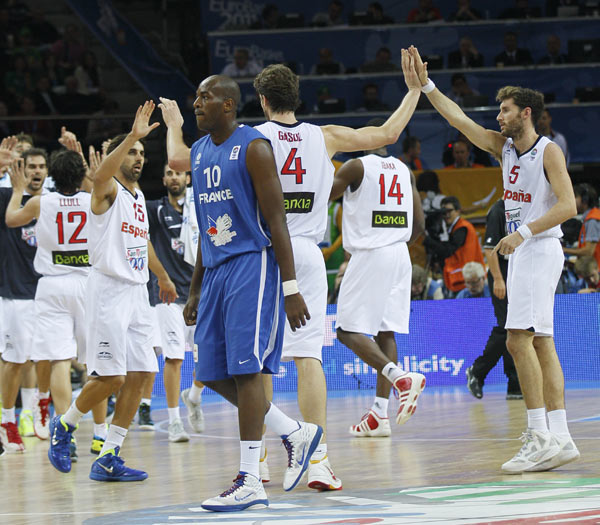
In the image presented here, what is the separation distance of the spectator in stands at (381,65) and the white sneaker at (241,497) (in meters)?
12.9

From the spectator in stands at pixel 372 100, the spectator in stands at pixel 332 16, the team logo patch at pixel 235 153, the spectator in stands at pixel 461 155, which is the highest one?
the spectator in stands at pixel 332 16

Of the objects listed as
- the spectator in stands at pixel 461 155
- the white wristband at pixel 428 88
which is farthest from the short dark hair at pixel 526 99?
the spectator in stands at pixel 461 155

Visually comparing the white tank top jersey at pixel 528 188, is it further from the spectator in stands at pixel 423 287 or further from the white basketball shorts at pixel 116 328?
the spectator in stands at pixel 423 287

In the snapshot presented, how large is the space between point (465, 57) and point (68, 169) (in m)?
10.6

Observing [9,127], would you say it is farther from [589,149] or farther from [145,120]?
[145,120]

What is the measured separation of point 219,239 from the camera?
217 inches

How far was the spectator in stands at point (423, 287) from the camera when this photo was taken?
13484 mm

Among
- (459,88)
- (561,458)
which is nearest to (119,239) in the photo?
(561,458)

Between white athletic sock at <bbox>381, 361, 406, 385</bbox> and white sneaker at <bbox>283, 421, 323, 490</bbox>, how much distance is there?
84.2 inches

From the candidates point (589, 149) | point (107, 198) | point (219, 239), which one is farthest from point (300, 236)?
point (589, 149)

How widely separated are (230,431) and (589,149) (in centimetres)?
924

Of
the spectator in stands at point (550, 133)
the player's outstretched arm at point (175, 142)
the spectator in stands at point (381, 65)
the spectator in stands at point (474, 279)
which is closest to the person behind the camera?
the player's outstretched arm at point (175, 142)

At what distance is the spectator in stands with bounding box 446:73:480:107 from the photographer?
16.8 meters

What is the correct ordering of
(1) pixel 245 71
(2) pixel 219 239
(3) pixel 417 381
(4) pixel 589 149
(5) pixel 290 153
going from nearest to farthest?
(2) pixel 219 239 < (5) pixel 290 153 < (3) pixel 417 381 < (4) pixel 589 149 < (1) pixel 245 71
